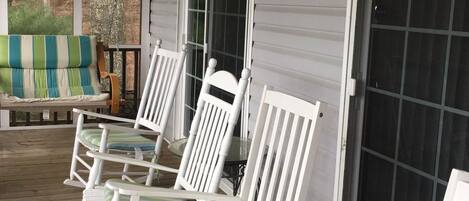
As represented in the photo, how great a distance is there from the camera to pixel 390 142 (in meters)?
2.72

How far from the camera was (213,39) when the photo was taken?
4.72 m

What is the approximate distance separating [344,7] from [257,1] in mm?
1004

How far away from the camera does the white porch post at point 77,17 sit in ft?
20.4

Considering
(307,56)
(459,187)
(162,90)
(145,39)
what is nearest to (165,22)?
(145,39)

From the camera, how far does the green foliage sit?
6.00 meters

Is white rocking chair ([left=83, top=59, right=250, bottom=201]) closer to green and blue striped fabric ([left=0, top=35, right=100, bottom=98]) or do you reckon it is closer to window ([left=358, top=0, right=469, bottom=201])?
window ([left=358, top=0, right=469, bottom=201])

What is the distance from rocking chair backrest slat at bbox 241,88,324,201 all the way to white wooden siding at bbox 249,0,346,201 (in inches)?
26.6

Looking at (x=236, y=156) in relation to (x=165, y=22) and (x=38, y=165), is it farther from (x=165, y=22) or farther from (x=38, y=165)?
(x=165, y=22)

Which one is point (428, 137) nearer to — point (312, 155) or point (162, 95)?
point (312, 155)

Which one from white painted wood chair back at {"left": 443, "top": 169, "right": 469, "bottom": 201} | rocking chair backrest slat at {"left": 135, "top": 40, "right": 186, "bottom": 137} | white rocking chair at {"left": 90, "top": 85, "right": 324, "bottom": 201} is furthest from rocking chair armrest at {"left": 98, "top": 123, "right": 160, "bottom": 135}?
white painted wood chair back at {"left": 443, "top": 169, "right": 469, "bottom": 201}

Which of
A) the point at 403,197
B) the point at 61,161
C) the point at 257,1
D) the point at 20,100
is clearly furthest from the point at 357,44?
the point at 20,100

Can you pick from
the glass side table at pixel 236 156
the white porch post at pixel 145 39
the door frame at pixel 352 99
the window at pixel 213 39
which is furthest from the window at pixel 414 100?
the white porch post at pixel 145 39

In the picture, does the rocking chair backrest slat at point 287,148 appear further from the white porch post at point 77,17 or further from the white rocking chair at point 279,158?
the white porch post at point 77,17

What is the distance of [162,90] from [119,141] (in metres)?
0.44
